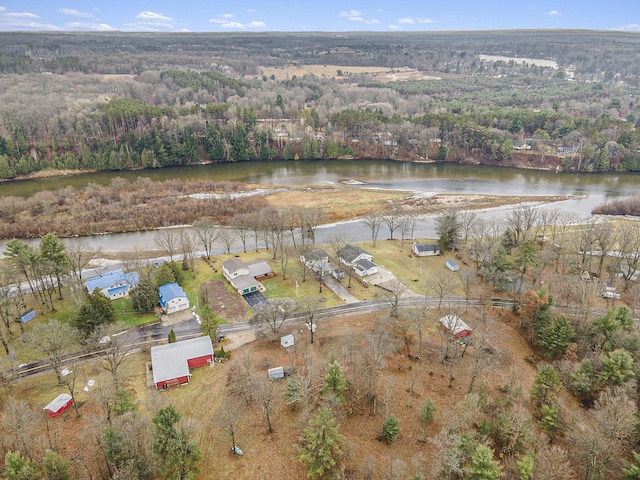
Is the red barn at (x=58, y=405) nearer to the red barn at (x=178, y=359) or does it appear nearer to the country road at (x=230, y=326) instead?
the country road at (x=230, y=326)

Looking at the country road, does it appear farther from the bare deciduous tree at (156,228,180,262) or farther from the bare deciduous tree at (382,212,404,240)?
the bare deciduous tree at (382,212,404,240)

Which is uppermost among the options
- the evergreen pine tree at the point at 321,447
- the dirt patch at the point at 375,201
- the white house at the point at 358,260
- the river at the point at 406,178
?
the evergreen pine tree at the point at 321,447

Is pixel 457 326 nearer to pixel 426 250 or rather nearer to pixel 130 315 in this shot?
pixel 426 250

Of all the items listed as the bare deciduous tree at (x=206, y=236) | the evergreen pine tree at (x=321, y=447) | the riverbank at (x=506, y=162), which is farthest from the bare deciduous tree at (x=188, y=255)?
the riverbank at (x=506, y=162)

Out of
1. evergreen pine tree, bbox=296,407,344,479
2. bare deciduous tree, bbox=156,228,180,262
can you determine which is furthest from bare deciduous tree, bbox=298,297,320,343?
bare deciduous tree, bbox=156,228,180,262

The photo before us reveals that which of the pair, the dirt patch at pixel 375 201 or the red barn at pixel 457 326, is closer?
the red barn at pixel 457 326

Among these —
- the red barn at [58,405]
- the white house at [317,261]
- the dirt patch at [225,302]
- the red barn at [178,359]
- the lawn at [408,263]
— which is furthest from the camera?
the lawn at [408,263]
